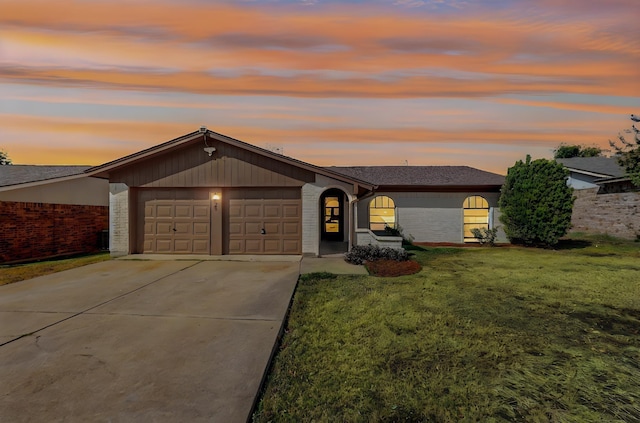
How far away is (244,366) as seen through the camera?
356 cm

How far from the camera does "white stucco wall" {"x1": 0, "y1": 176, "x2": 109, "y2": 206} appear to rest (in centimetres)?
1149

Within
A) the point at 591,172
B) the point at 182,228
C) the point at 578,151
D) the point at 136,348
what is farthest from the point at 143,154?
the point at 578,151

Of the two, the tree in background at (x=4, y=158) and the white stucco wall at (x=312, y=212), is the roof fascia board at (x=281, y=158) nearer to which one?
the white stucco wall at (x=312, y=212)

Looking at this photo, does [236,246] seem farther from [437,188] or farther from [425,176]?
[425,176]

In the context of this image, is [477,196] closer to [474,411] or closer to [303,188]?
[303,188]

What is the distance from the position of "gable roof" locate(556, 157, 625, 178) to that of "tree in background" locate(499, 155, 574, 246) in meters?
9.83

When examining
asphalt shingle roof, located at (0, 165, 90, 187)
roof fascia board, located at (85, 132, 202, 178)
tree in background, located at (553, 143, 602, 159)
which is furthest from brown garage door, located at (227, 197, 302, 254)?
tree in background, located at (553, 143, 602, 159)

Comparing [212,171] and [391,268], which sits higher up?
[212,171]

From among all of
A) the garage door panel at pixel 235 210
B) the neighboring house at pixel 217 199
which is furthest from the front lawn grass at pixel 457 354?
the garage door panel at pixel 235 210

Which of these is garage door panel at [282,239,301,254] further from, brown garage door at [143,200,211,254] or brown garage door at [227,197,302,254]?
brown garage door at [143,200,211,254]

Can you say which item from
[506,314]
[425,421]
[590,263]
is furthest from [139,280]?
[590,263]

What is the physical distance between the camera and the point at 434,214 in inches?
659

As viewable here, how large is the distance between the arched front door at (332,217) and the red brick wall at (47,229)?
12022mm

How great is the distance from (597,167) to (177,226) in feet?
98.5
